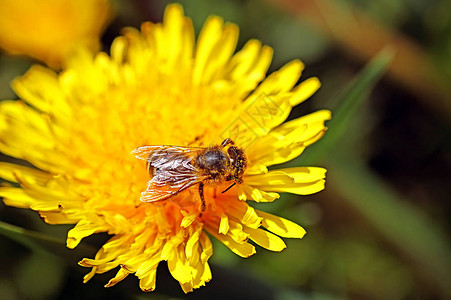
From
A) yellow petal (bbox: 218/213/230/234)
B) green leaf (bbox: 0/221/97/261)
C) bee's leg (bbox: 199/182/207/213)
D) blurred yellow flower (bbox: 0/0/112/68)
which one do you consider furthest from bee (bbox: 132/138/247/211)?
blurred yellow flower (bbox: 0/0/112/68)

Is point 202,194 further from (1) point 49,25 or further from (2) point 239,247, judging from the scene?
(1) point 49,25

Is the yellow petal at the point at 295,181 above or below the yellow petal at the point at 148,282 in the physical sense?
above

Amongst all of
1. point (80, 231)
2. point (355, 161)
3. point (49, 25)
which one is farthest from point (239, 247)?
point (49, 25)

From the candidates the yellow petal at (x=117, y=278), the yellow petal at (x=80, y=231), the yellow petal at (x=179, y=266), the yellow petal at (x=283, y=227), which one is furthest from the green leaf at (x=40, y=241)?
the yellow petal at (x=283, y=227)

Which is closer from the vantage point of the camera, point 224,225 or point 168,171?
point 224,225

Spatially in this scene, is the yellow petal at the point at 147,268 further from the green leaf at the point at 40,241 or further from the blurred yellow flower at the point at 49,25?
the blurred yellow flower at the point at 49,25

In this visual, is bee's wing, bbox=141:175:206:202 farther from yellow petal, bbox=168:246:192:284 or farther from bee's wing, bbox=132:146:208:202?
yellow petal, bbox=168:246:192:284

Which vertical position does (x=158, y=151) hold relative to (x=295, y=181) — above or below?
above
